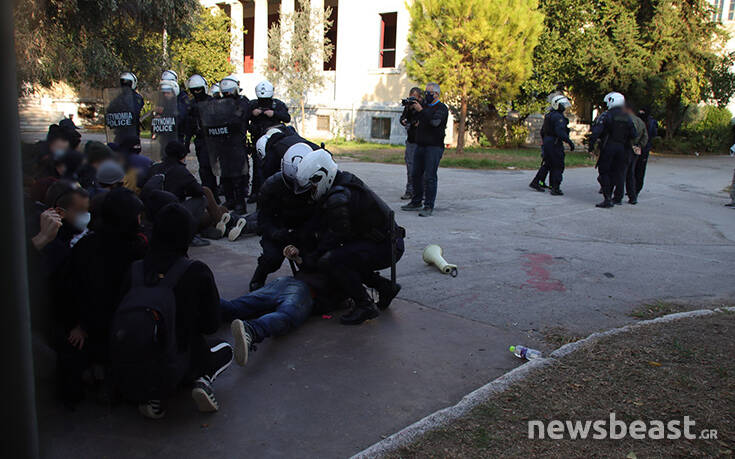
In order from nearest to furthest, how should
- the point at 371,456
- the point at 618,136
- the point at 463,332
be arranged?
the point at 371,456 < the point at 463,332 < the point at 618,136

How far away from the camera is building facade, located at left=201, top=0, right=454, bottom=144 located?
2506cm

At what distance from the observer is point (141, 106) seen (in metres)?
8.26

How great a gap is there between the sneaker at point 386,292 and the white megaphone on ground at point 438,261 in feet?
4.07

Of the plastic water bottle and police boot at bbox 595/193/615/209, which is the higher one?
police boot at bbox 595/193/615/209

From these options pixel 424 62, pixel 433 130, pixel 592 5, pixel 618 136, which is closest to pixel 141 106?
pixel 433 130

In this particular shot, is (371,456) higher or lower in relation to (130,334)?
lower

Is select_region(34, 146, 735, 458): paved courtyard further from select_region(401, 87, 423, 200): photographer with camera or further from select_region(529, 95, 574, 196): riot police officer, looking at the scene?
select_region(529, 95, 574, 196): riot police officer

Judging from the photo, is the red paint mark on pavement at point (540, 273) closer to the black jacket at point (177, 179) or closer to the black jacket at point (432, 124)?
the black jacket at point (432, 124)

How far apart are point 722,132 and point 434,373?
28.2 metres

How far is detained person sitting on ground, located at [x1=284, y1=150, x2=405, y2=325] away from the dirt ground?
154 centimetres

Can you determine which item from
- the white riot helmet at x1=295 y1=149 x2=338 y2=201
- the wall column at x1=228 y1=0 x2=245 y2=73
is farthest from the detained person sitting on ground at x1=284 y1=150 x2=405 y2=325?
the wall column at x1=228 y1=0 x2=245 y2=73

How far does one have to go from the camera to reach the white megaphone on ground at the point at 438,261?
602 centimetres

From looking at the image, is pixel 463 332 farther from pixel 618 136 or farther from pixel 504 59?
pixel 504 59

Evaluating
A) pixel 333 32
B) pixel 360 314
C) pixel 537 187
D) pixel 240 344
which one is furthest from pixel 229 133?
pixel 333 32
